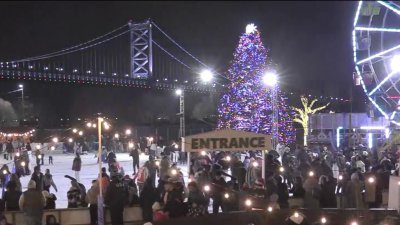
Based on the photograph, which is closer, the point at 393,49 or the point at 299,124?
the point at 393,49

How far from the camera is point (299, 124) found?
4856 cm

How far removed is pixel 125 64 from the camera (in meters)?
76.9

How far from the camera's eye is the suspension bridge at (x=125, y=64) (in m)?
58.7

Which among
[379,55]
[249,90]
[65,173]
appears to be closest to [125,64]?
[249,90]

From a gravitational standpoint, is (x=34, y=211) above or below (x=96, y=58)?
below

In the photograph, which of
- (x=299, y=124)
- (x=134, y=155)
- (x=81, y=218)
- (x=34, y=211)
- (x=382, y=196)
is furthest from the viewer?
(x=299, y=124)

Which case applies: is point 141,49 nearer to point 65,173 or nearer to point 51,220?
point 65,173

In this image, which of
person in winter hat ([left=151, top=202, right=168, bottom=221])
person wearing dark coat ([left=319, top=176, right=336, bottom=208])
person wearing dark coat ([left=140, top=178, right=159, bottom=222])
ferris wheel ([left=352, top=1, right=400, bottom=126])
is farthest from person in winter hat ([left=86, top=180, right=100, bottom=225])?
ferris wheel ([left=352, top=1, right=400, bottom=126])

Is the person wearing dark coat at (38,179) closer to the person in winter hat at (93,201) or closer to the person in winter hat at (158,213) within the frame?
the person in winter hat at (93,201)

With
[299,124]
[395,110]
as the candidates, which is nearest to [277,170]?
[395,110]

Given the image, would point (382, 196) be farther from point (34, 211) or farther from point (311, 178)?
point (34, 211)

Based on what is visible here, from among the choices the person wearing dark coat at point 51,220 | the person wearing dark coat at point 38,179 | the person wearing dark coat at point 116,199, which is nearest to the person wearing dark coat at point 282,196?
the person wearing dark coat at point 116,199

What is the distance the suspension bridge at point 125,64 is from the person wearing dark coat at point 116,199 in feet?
147

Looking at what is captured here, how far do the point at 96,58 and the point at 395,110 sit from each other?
66976 millimetres
